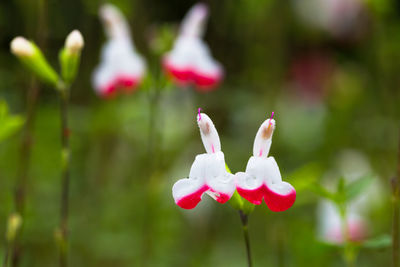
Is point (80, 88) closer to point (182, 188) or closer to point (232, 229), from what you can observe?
point (232, 229)

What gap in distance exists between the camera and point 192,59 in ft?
3.72

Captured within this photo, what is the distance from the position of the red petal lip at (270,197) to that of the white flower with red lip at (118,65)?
616 mm

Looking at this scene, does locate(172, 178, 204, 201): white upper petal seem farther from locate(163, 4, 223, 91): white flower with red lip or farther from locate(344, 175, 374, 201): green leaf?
locate(163, 4, 223, 91): white flower with red lip

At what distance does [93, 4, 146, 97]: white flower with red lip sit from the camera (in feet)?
3.61

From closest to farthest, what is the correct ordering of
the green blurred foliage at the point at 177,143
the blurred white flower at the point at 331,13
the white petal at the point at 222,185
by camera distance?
1. the white petal at the point at 222,185
2. the green blurred foliage at the point at 177,143
3. the blurred white flower at the point at 331,13

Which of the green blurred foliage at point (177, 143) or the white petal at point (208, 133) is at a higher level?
the green blurred foliage at point (177, 143)

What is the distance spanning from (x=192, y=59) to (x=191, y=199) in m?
0.63

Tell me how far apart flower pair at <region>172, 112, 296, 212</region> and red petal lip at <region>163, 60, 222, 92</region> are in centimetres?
54

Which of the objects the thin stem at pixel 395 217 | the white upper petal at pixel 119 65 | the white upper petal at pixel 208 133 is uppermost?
the white upper petal at pixel 119 65

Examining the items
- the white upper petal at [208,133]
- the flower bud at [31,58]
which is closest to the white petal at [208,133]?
the white upper petal at [208,133]

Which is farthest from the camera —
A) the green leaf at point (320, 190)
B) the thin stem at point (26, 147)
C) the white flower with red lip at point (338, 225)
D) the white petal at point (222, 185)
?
the white flower with red lip at point (338, 225)

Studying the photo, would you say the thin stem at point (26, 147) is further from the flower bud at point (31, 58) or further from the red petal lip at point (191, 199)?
the red petal lip at point (191, 199)

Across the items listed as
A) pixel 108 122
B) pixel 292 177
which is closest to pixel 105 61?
pixel 108 122

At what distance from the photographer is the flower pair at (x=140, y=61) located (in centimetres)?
110
